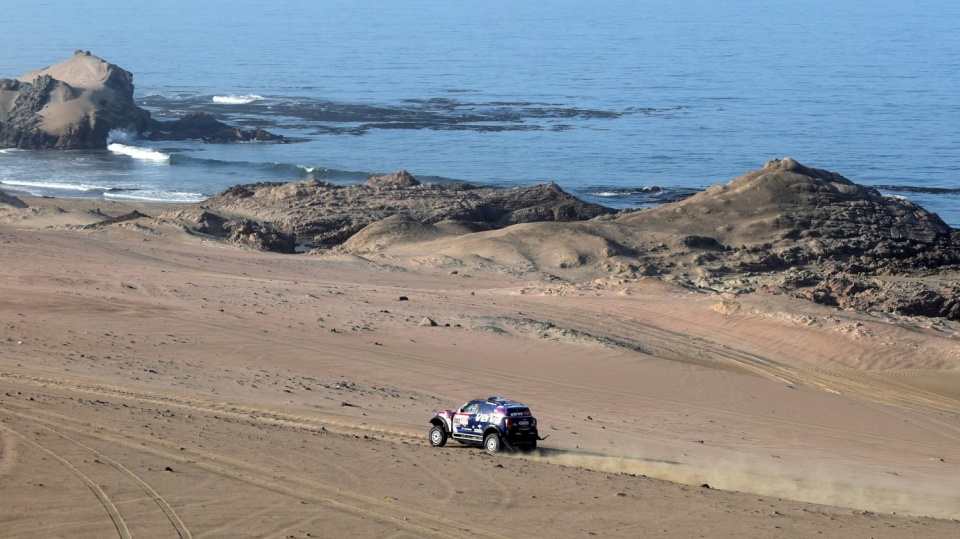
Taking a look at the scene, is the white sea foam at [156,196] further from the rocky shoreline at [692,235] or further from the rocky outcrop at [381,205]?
the rocky shoreline at [692,235]

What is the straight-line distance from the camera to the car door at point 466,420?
51.5ft

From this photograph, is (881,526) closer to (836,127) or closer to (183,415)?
(183,415)

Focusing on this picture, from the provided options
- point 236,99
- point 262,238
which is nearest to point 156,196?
point 262,238

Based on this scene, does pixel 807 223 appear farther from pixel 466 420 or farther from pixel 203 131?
pixel 203 131

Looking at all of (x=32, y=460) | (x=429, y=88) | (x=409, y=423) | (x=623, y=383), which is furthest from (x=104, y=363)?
(x=429, y=88)

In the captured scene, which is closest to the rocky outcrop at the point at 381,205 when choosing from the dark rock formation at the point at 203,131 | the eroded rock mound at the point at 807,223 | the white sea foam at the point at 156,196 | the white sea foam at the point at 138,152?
the eroded rock mound at the point at 807,223

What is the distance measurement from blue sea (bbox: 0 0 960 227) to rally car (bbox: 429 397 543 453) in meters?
38.5

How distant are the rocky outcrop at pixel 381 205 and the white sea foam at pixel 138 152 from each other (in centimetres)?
2140

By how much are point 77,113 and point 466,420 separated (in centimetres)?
6479

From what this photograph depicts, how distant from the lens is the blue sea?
210 feet

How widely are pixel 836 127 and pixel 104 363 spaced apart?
70094mm

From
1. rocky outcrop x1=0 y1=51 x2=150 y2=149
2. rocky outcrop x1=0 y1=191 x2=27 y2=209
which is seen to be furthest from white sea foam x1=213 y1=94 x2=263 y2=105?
rocky outcrop x1=0 y1=191 x2=27 y2=209

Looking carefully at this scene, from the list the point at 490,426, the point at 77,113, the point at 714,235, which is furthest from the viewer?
the point at 77,113

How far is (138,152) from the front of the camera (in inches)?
2827
